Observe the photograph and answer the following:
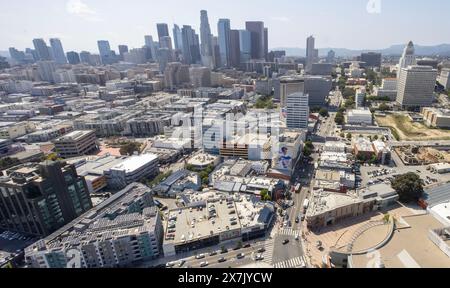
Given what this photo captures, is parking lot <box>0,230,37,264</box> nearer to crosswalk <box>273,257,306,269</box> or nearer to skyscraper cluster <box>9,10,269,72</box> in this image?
crosswalk <box>273,257,306,269</box>

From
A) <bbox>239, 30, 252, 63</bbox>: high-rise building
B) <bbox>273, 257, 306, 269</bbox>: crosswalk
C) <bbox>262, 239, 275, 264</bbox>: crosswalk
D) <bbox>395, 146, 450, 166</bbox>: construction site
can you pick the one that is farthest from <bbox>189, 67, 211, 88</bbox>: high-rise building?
<bbox>273, 257, 306, 269</bbox>: crosswalk

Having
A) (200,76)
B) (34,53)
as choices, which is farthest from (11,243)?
(34,53)

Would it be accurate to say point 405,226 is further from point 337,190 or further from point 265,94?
point 265,94

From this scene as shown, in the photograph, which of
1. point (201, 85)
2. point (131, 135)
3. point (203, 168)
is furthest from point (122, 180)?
point (201, 85)

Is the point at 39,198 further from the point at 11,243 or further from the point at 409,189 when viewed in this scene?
the point at 409,189
